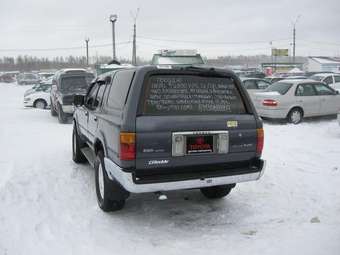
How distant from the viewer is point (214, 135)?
14.6 feet

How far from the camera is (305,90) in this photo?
43.9ft

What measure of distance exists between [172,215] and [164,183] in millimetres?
1047

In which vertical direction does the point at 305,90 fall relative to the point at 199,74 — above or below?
below

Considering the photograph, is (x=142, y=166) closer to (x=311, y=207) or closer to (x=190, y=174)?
(x=190, y=174)

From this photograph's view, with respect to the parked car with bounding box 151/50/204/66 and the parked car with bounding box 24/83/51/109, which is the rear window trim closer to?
the parked car with bounding box 151/50/204/66

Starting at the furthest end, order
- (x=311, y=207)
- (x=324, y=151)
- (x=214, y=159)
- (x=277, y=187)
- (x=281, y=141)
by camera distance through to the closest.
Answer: (x=281, y=141) < (x=324, y=151) < (x=277, y=187) < (x=311, y=207) < (x=214, y=159)

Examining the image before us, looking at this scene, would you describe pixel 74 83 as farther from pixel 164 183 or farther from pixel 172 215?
pixel 164 183

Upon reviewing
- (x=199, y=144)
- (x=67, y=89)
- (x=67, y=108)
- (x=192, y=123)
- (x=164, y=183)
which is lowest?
(x=67, y=108)

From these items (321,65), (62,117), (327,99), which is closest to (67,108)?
(62,117)

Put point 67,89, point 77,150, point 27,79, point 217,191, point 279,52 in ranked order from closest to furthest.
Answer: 1. point 217,191
2. point 77,150
3. point 67,89
4. point 27,79
5. point 279,52

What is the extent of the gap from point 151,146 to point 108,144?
777 millimetres

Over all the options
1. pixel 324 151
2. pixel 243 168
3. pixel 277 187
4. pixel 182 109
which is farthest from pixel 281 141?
pixel 182 109

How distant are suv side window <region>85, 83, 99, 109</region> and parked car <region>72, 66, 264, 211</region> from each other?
1265 mm

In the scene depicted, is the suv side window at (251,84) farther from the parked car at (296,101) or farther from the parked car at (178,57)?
the parked car at (296,101)
